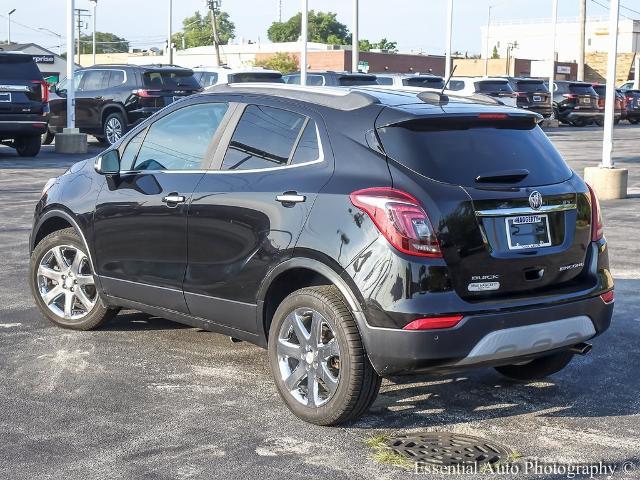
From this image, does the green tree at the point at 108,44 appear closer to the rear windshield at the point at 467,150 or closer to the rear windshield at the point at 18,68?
the rear windshield at the point at 18,68

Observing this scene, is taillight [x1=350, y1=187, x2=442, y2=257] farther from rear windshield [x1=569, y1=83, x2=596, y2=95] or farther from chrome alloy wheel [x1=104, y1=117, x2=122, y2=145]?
rear windshield [x1=569, y1=83, x2=596, y2=95]

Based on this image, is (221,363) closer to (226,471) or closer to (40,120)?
(226,471)

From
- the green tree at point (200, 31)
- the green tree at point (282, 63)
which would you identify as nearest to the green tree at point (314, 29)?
the green tree at point (200, 31)

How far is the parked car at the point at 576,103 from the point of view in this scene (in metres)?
40.0

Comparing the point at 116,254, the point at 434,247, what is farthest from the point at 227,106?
the point at 434,247

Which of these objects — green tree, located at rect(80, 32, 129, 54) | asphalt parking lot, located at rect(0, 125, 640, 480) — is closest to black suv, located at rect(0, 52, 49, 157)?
asphalt parking lot, located at rect(0, 125, 640, 480)

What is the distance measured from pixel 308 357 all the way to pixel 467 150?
1.36 meters

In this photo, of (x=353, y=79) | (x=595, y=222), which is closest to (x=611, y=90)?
(x=595, y=222)

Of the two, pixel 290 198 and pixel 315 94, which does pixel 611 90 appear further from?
pixel 290 198

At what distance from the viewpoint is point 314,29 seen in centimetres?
13638

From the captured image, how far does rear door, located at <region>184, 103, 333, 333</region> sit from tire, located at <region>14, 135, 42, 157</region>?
1614 cm

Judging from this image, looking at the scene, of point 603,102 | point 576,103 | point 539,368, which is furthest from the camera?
point 603,102

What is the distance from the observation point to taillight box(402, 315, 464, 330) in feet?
16.5

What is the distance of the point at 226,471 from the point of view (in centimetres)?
478
